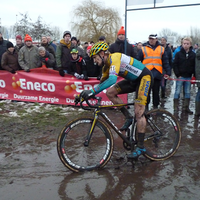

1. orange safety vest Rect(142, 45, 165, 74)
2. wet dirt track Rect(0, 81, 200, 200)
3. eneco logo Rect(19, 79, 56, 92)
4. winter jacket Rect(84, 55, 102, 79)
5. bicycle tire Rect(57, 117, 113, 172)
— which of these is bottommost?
→ wet dirt track Rect(0, 81, 200, 200)

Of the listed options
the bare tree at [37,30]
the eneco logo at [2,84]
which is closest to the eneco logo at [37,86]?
the eneco logo at [2,84]

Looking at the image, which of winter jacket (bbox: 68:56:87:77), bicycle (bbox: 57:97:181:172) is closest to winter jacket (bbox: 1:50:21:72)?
winter jacket (bbox: 68:56:87:77)

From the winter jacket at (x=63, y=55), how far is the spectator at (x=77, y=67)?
269 millimetres

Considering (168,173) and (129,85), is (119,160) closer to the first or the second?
(168,173)

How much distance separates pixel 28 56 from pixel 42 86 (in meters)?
1.21

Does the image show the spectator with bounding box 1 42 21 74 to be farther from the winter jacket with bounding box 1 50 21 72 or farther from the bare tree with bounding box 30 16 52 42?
the bare tree with bounding box 30 16 52 42

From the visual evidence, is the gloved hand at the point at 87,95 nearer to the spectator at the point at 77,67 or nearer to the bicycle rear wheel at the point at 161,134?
the bicycle rear wheel at the point at 161,134

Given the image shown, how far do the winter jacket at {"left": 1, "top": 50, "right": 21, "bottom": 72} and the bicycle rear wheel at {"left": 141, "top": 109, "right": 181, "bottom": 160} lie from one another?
6142 mm

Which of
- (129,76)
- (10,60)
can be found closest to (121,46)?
(10,60)

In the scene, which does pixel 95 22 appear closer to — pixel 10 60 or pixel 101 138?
pixel 10 60

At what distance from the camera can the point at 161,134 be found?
14.8 feet

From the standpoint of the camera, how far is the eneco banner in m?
8.31

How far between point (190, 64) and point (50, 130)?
4.63m

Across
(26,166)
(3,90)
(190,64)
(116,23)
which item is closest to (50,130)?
(26,166)
